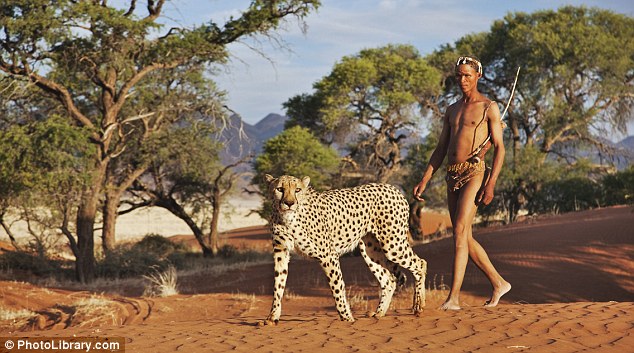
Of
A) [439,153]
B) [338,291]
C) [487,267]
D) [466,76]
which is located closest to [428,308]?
[487,267]

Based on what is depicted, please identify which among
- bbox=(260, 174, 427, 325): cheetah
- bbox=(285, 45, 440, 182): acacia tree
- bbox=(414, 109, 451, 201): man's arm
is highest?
bbox=(285, 45, 440, 182): acacia tree

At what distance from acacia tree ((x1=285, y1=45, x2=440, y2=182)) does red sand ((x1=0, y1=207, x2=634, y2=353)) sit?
843 centimetres

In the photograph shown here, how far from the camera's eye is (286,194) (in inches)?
273

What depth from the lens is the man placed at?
7.06m

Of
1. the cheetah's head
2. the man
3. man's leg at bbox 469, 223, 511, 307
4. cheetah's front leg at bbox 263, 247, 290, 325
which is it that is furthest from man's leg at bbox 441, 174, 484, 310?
cheetah's front leg at bbox 263, 247, 290, 325

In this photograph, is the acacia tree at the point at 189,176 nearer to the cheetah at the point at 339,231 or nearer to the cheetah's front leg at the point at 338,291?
the cheetah at the point at 339,231

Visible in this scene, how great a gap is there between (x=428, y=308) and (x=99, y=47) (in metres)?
12.6

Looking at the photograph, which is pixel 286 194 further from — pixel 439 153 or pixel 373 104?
pixel 373 104

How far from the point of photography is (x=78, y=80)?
22156 millimetres

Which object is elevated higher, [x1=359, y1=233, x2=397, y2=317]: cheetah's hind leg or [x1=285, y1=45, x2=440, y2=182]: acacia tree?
[x1=285, y1=45, x2=440, y2=182]: acacia tree

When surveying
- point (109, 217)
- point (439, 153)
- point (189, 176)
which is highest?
point (189, 176)

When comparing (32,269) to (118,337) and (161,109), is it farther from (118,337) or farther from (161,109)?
(118,337)

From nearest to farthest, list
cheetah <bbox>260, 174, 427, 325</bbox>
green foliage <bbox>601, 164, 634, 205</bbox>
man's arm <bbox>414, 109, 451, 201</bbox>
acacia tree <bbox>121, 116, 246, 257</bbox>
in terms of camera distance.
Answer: cheetah <bbox>260, 174, 427, 325</bbox>
man's arm <bbox>414, 109, 451, 201</bbox>
acacia tree <bbox>121, 116, 246, 257</bbox>
green foliage <bbox>601, 164, 634, 205</bbox>

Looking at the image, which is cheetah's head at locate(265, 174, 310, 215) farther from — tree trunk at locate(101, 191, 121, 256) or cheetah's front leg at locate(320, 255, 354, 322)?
tree trunk at locate(101, 191, 121, 256)
